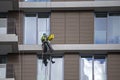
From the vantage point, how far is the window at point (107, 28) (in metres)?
28.7

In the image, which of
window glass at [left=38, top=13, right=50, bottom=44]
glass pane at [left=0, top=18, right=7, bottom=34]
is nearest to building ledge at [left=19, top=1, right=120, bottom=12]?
window glass at [left=38, top=13, right=50, bottom=44]

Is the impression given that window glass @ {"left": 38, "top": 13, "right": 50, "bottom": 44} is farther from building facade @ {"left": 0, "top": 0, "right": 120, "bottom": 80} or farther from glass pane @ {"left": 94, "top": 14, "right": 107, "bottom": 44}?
glass pane @ {"left": 94, "top": 14, "right": 107, "bottom": 44}

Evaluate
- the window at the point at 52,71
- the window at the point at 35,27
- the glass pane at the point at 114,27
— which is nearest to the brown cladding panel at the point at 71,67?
the window at the point at 52,71

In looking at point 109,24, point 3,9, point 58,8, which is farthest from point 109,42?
point 3,9

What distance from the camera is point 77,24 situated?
28750mm

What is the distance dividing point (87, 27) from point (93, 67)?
186cm

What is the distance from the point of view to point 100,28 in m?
29.0

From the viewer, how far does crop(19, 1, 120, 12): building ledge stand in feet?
93.9

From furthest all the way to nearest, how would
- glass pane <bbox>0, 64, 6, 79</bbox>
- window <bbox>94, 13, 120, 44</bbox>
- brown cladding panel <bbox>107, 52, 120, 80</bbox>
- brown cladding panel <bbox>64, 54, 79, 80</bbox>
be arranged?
window <bbox>94, 13, 120, 44</bbox> < brown cladding panel <bbox>64, 54, 79, 80</bbox> < brown cladding panel <bbox>107, 52, 120, 80</bbox> < glass pane <bbox>0, 64, 6, 79</bbox>

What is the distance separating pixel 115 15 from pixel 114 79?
309 cm

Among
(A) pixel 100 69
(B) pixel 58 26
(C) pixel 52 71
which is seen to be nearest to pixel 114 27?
(A) pixel 100 69

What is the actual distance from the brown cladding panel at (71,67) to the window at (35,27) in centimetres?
161

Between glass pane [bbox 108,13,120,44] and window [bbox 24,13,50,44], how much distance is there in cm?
288

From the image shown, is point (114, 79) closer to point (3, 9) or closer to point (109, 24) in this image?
point (109, 24)
